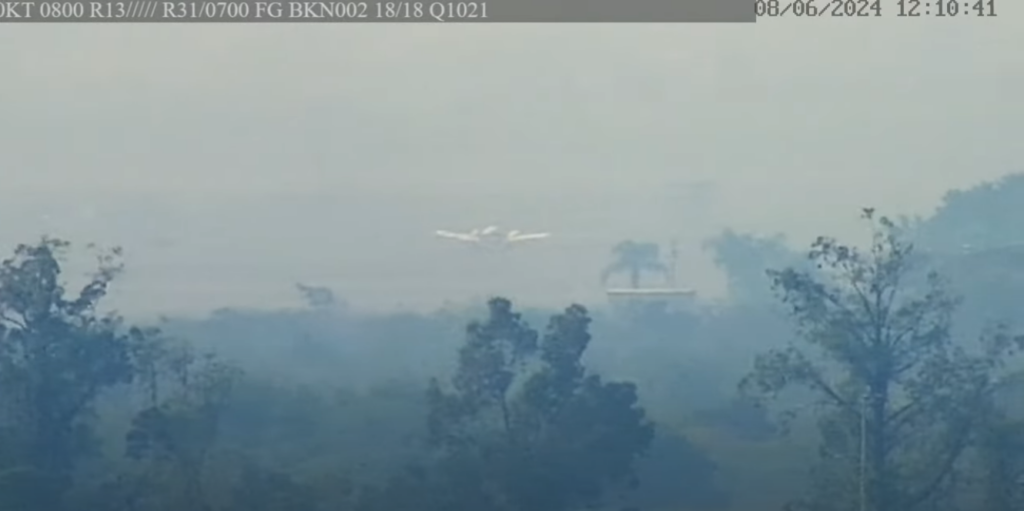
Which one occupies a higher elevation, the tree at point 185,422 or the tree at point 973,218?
the tree at point 973,218

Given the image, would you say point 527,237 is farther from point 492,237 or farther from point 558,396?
point 558,396

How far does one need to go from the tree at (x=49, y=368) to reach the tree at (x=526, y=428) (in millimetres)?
665

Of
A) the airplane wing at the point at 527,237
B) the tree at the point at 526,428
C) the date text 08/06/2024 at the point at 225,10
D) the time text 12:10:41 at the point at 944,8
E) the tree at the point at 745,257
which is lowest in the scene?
the tree at the point at 526,428

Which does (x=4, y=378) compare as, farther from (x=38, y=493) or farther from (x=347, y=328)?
(x=347, y=328)

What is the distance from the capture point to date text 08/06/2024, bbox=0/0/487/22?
8.18 feet

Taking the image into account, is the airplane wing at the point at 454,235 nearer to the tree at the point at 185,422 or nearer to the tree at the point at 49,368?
the tree at the point at 185,422

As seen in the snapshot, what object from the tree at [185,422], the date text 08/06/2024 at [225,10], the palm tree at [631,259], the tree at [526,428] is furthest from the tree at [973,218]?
the tree at [185,422]

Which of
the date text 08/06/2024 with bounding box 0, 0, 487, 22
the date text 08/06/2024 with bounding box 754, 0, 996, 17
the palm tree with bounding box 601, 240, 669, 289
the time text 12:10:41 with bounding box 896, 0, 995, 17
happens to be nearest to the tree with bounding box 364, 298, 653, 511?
the palm tree with bounding box 601, 240, 669, 289

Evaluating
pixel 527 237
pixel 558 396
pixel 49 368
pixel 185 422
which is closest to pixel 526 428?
pixel 558 396

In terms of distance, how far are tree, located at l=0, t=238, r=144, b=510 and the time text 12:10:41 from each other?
1.80 meters

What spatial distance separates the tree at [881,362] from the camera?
256 cm

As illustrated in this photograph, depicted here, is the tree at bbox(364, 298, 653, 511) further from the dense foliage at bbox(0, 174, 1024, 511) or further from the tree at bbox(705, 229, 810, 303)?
the tree at bbox(705, 229, 810, 303)

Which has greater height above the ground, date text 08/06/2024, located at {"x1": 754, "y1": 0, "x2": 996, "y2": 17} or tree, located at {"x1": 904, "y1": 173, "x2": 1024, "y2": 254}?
date text 08/06/2024, located at {"x1": 754, "y1": 0, "x2": 996, "y2": 17}

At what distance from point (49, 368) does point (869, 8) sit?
1.95m
